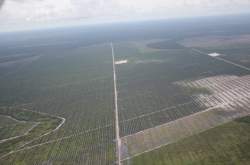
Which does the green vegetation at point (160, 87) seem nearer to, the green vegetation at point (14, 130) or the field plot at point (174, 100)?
the field plot at point (174, 100)

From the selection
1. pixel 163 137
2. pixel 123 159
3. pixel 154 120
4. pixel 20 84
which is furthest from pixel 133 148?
pixel 20 84

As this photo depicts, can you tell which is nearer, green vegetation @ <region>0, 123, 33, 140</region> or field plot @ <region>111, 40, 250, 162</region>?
field plot @ <region>111, 40, 250, 162</region>

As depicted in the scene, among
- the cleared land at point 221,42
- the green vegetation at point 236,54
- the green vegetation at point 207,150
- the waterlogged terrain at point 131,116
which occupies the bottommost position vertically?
the green vegetation at point 207,150

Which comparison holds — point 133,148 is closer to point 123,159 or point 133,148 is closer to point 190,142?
point 123,159

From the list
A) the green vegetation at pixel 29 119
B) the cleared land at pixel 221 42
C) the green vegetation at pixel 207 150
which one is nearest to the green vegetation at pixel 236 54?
the cleared land at pixel 221 42

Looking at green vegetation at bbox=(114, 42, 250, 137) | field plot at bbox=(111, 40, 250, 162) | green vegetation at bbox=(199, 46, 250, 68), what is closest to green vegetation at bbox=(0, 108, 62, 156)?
green vegetation at bbox=(114, 42, 250, 137)

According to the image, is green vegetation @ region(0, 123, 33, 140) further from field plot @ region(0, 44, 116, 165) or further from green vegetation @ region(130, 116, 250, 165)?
green vegetation @ region(130, 116, 250, 165)
